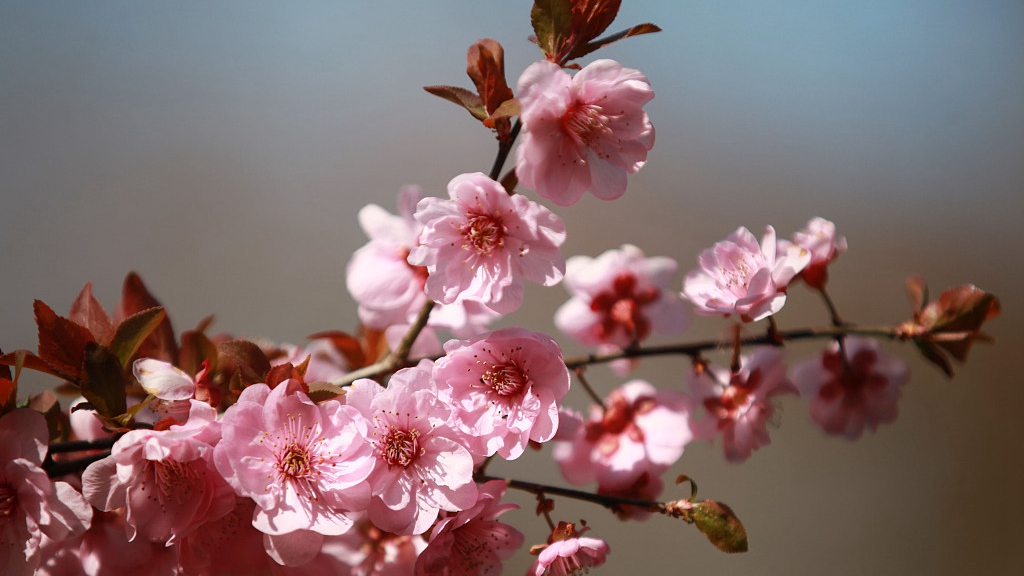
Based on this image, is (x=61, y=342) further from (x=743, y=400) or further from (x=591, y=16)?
(x=743, y=400)

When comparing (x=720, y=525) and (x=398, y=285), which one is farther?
(x=398, y=285)

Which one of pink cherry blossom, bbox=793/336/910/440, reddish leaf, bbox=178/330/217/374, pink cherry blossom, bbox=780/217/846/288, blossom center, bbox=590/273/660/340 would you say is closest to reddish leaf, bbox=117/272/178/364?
reddish leaf, bbox=178/330/217/374

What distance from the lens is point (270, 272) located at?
1.91 metres

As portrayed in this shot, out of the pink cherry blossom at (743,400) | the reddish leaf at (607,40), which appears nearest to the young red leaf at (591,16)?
the reddish leaf at (607,40)

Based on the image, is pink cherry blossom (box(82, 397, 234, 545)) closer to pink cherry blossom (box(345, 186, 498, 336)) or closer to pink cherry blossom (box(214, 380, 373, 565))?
pink cherry blossom (box(214, 380, 373, 565))

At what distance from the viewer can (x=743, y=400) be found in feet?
2.09

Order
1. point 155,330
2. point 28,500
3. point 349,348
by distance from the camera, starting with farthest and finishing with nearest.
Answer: point 349,348 < point 155,330 < point 28,500

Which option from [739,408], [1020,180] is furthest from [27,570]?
[1020,180]

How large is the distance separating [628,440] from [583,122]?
34 centimetres

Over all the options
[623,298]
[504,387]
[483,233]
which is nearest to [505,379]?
[504,387]

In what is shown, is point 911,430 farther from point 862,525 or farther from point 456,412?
point 456,412

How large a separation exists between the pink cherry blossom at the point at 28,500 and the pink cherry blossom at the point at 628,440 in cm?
40

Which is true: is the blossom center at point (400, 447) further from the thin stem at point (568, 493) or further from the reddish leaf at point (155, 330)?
the reddish leaf at point (155, 330)

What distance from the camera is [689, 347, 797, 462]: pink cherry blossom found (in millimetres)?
626
